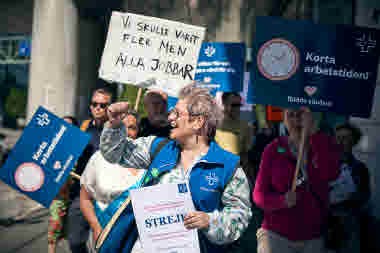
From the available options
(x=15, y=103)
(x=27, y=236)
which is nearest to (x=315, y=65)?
(x=27, y=236)

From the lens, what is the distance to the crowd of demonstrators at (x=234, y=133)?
4359 mm

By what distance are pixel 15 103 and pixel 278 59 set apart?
51.8 feet

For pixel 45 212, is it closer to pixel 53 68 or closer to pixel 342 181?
pixel 53 68

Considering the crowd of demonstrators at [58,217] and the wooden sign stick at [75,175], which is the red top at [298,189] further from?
the crowd of demonstrators at [58,217]

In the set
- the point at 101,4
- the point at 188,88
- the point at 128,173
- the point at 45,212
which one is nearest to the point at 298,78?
the point at 188,88

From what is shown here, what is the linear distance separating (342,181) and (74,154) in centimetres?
247

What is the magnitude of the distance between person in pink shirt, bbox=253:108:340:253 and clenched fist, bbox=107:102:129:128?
1225mm

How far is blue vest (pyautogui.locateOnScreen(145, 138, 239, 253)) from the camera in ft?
6.42

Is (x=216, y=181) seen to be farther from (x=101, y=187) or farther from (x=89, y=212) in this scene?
(x=89, y=212)

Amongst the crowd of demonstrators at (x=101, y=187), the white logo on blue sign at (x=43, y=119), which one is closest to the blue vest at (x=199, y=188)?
the crowd of demonstrators at (x=101, y=187)

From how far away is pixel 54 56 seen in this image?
24.0 feet

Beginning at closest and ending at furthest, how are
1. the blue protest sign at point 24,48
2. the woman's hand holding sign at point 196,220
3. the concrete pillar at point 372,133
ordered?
the woman's hand holding sign at point 196,220 → the concrete pillar at point 372,133 → the blue protest sign at point 24,48

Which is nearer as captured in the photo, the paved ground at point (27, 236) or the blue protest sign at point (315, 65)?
the blue protest sign at point (315, 65)

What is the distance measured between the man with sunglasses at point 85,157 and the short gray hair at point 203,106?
1527 millimetres
